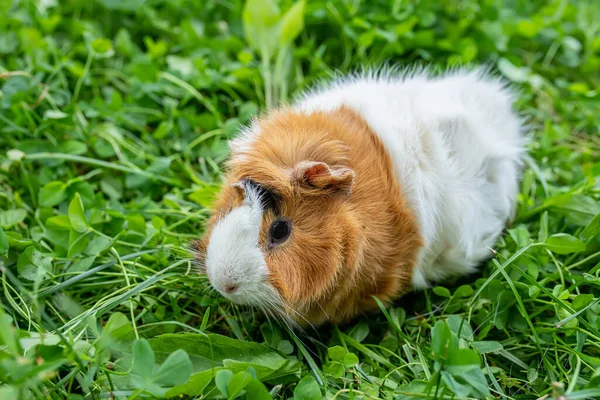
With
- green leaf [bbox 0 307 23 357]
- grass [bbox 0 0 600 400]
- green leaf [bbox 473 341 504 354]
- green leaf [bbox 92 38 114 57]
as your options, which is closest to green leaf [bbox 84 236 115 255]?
grass [bbox 0 0 600 400]

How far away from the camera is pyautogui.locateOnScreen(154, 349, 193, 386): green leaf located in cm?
133

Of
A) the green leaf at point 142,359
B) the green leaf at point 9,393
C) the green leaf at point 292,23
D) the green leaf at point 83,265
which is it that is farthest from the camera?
the green leaf at point 292,23

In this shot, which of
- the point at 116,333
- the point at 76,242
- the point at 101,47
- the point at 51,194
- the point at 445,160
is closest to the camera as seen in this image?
the point at 116,333

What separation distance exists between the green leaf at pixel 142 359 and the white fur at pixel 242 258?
30 cm

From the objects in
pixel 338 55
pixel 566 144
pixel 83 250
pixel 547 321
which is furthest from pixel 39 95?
pixel 566 144

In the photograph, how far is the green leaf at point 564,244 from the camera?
185 centimetres

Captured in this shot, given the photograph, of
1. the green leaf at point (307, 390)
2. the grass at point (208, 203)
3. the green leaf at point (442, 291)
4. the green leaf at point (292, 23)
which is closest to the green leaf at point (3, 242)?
the grass at point (208, 203)

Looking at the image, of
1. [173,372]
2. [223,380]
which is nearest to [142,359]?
[173,372]

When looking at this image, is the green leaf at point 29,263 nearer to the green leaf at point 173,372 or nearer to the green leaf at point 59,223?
the green leaf at point 59,223

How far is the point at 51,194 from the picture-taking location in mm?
2043

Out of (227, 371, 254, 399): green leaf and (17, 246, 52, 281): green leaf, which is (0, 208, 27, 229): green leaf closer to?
(17, 246, 52, 281): green leaf

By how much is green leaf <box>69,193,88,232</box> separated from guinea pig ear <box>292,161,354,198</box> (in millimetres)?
715

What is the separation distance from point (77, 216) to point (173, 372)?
73 centimetres

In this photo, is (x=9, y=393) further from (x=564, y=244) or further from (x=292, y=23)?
(x=292, y=23)
